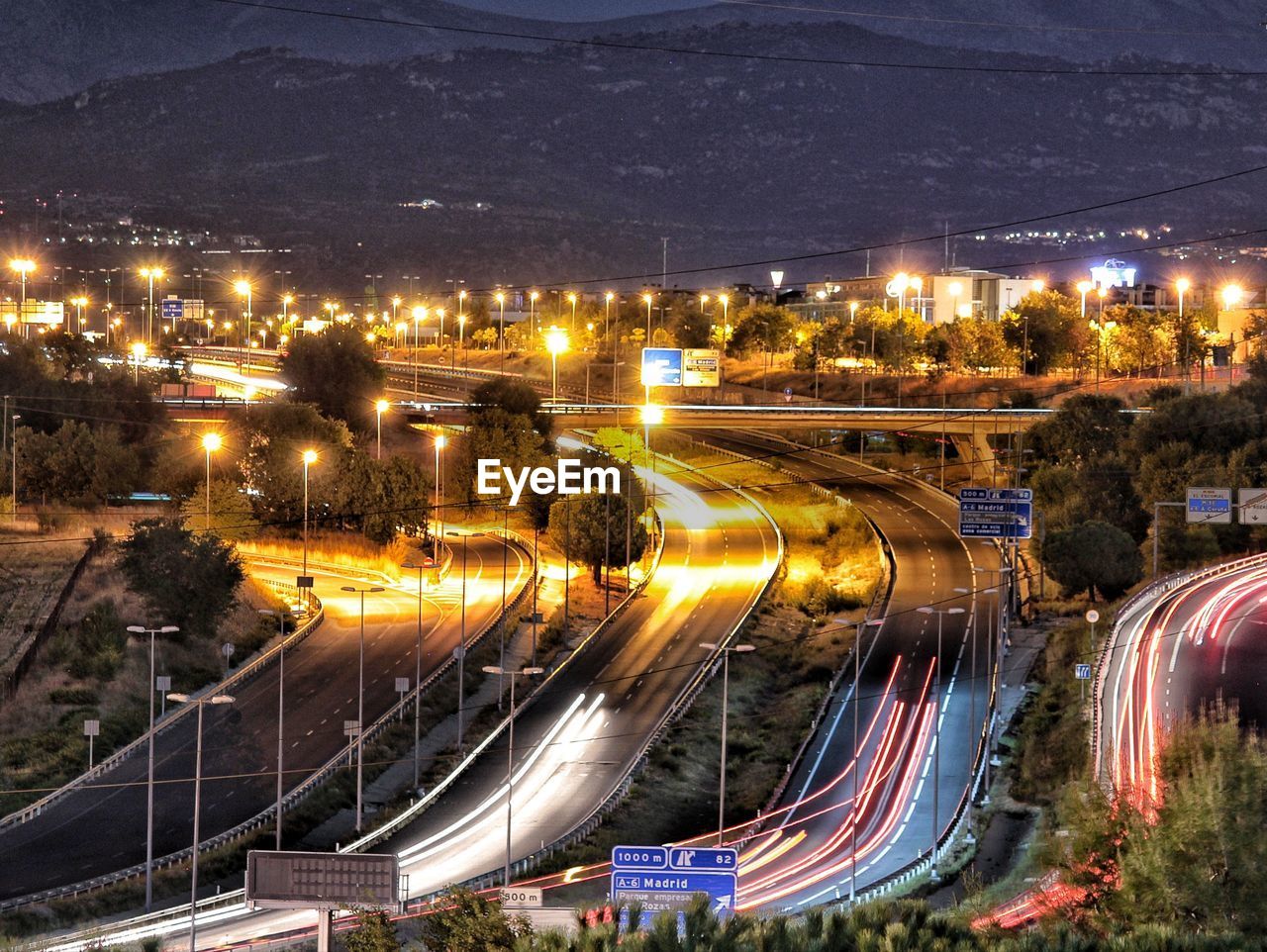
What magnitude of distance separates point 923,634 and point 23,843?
101 feet

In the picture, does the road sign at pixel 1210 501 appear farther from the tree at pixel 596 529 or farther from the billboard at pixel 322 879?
the billboard at pixel 322 879

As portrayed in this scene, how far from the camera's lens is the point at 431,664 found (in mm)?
55719

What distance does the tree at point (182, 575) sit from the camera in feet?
192

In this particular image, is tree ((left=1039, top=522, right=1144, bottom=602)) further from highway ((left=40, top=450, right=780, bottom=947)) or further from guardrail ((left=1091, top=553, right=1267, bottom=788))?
highway ((left=40, top=450, right=780, bottom=947))

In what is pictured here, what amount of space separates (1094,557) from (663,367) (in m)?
29.4

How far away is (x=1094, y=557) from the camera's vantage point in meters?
62.9

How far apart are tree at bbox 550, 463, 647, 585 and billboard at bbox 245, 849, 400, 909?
4830 cm

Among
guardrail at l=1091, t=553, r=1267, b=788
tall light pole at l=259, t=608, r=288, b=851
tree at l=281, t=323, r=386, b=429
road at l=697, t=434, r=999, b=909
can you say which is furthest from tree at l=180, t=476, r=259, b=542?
guardrail at l=1091, t=553, r=1267, b=788

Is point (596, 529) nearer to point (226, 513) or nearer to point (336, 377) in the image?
point (226, 513)

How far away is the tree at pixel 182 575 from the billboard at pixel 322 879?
3894cm

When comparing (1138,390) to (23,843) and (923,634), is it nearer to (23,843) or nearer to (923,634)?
(923,634)

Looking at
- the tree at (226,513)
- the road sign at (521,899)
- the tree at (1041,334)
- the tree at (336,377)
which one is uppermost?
the tree at (1041,334)

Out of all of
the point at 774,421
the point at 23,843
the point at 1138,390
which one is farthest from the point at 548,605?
the point at 1138,390

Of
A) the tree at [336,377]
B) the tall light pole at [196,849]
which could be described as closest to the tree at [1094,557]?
the tall light pole at [196,849]
